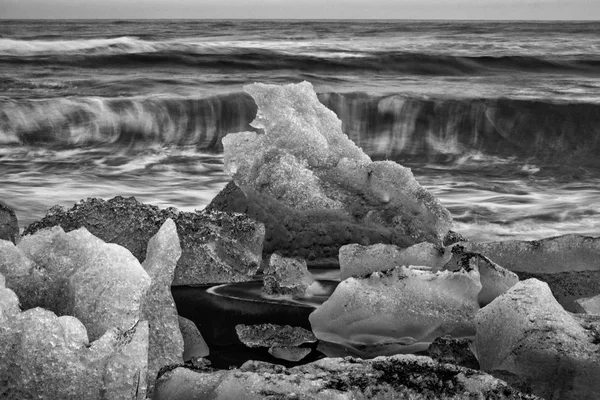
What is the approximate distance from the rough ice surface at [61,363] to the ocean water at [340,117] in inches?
134

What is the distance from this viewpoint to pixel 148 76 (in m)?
14.9

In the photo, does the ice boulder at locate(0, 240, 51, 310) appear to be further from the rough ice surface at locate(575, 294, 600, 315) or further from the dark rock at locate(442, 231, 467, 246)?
the dark rock at locate(442, 231, 467, 246)

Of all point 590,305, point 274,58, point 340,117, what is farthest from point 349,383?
point 274,58

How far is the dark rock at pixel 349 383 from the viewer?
1511 millimetres

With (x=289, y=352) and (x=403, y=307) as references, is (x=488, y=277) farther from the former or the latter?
(x=289, y=352)

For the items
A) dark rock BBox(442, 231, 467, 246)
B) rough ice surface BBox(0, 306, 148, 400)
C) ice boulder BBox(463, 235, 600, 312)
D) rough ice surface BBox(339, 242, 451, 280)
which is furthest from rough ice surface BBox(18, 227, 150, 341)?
dark rock BBox(442, 231, 467, 246)

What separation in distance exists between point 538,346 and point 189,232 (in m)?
1.41

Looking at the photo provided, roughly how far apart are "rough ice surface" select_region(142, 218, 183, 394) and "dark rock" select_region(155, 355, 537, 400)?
31 cm

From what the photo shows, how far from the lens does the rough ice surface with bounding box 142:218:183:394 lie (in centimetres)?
195

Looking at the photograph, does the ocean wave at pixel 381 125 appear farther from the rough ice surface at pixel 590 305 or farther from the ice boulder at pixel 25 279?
the ice boulder at pixel 25 279

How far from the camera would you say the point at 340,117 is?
35.8 ft

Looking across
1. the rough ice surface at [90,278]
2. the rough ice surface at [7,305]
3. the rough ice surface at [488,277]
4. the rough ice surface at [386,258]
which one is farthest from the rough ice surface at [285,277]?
the rough ice surface at [7,305]

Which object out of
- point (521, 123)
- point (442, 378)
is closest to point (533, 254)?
point (442, 378)

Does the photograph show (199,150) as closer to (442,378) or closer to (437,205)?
(437,205)
